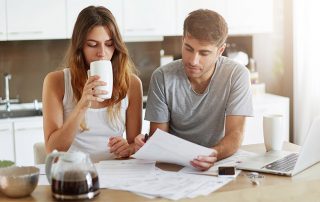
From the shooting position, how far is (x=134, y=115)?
2342 mm

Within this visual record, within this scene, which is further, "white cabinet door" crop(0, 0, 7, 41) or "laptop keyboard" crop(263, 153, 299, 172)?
"white cabinet door" crop(0, 0, 7, 41)

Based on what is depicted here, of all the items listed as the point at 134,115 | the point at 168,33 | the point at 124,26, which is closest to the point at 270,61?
the point at 168,33

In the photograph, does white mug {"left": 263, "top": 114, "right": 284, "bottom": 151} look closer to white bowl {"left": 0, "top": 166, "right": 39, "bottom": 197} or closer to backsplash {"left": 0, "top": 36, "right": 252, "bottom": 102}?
white bowl {"left": 0, "top": 166, "right": 39, "bottom": 197}

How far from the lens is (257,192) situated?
1604 mm

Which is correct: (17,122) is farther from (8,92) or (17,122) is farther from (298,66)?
(298,66)

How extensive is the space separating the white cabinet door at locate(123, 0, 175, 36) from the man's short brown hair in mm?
1939

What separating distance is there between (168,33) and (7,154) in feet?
5.10

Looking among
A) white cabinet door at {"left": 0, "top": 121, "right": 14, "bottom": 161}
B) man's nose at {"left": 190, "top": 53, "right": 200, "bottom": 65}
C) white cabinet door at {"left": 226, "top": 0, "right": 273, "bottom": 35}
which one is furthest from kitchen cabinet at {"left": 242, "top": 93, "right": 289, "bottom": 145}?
man's nose at {"left": 190, "top": 53, "right": 200, "bottom": 65}

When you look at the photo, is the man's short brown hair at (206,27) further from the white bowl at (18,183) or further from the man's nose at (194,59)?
the white bowl at (18,183)

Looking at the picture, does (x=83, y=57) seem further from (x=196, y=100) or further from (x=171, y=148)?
(x=171, y=148)

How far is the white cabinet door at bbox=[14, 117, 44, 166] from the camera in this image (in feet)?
11.7

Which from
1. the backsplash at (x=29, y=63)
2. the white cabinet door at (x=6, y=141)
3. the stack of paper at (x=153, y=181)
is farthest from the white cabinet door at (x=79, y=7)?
the stack of paper at (x=153, y=181)

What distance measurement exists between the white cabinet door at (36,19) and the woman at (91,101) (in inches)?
61.3

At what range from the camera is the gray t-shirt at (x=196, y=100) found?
222 cm
